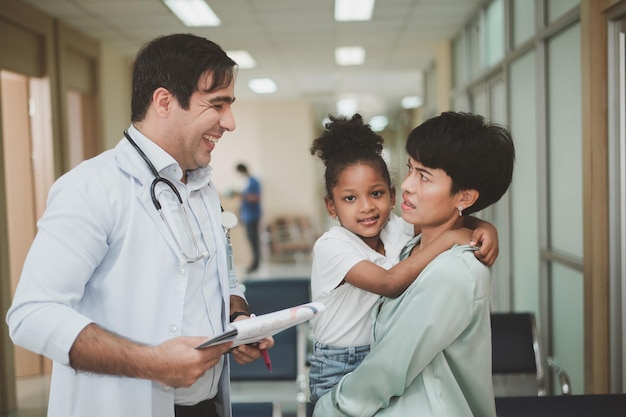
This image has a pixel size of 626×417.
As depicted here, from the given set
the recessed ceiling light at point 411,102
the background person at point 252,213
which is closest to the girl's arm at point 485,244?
the background person at point 252,213

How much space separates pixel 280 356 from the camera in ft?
9.73

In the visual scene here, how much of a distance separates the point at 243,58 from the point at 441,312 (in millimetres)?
6674

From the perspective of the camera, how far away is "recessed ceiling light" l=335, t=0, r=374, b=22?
195 inches

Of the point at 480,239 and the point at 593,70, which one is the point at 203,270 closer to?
the point at 480,239

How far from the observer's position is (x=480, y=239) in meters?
1.37

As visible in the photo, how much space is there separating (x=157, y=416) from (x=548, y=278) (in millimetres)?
2896

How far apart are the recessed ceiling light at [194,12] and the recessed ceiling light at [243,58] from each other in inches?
55.3

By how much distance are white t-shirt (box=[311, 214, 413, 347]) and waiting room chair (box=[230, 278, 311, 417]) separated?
4.40 ft

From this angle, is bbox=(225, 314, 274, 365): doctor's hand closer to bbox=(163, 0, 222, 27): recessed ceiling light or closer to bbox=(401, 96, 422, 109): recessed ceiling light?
bbox=(163, 0, 222, 27): recessed ceiling light

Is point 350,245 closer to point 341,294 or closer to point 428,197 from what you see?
point 341,294

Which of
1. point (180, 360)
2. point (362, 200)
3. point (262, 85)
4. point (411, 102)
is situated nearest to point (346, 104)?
point (411, 102)

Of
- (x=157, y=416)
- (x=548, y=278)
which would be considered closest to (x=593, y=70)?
(x=548, y=278)

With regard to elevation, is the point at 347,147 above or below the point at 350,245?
above

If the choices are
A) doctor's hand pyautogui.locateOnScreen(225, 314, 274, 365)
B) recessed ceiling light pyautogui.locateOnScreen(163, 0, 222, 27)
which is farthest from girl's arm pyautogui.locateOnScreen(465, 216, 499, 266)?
recessed ceiling light pyautogui.locateOnScreen(163, 0, 222, 27)
